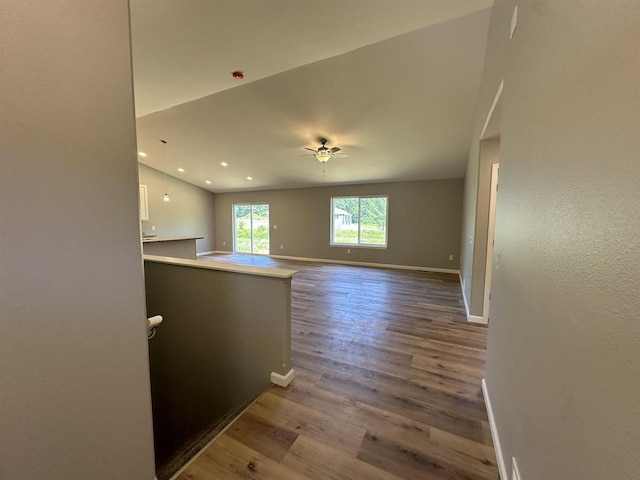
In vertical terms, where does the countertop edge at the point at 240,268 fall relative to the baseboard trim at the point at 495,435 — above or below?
above

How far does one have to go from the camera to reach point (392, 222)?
22.9 ft

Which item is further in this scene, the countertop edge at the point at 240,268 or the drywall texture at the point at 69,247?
the countertop edge at the point at 240,268

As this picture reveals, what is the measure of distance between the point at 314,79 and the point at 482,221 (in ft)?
8.87

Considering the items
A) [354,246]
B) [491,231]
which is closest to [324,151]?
[491,231]

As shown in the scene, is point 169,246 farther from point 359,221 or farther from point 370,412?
point 359,221

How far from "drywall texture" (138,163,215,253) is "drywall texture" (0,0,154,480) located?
24.7 ft

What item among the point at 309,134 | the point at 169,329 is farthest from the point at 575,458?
the point at 309,134

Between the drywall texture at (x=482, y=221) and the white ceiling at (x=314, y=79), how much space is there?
32.3 inches

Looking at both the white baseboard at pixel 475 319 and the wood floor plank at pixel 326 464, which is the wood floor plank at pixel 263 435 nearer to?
the wood floor plank at pixel 326 464

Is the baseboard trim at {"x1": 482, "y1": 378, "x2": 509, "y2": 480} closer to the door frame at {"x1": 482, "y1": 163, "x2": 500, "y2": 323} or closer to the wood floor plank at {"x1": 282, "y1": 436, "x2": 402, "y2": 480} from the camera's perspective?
the wood floor plank at {"x1": 282, "y1": 436, "x2": 402, "y2": 480}

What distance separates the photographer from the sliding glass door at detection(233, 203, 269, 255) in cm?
902

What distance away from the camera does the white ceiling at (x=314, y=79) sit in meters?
1.91

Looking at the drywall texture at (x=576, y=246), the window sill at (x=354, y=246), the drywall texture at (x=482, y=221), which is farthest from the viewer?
the window sill at (x=354, y=246)

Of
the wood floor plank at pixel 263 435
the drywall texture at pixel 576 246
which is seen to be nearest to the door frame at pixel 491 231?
the drywall texture at pixel 576 246
